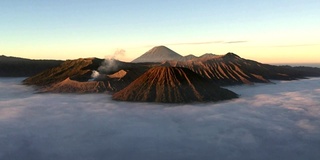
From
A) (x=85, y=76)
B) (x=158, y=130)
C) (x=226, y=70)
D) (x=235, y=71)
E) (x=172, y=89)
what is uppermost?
(x=226, y=70)

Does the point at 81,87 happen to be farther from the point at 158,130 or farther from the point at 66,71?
the point at 158,130

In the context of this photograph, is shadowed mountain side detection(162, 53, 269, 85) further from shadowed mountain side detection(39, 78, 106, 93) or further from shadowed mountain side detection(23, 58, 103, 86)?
shadowed mountain side detection(39, 78, 106, 93)

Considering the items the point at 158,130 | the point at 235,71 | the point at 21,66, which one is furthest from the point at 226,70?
the point at 21,66

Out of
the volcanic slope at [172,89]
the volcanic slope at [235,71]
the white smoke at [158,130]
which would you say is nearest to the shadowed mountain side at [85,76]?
the volcanic slope at [172,89]

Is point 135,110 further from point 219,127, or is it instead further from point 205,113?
point 219,127

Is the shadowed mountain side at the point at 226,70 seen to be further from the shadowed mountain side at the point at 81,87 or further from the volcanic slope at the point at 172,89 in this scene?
the shadowed mountain side at the point at 81,87

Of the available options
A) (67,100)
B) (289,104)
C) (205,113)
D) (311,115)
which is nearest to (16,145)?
(205,113)
